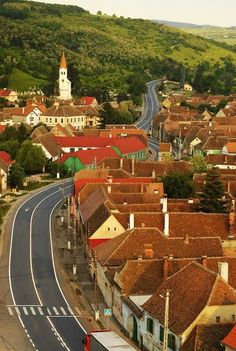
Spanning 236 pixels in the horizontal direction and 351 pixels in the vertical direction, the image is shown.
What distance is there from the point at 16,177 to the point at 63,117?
191 ft

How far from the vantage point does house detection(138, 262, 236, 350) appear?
134 feet

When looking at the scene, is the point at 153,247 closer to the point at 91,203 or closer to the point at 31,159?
the point at 91,203

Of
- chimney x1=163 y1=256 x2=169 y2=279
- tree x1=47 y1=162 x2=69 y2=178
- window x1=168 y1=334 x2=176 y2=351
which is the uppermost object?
chimney x1=163 y1=256 x2=169 y2=279

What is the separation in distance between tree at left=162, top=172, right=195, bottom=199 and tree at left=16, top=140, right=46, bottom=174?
37.0 metres

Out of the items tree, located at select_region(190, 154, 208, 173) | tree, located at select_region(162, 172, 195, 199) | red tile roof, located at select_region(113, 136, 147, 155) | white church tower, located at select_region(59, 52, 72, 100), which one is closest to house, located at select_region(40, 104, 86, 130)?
white church tower, located at select_region(59, 52, 72, 100)

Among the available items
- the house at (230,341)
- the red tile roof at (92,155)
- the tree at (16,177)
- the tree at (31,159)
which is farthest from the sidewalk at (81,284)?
the tree at (31,159)

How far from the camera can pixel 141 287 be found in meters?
48.7

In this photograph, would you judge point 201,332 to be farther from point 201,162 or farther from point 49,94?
point 49,94

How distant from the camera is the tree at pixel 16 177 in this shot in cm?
10394

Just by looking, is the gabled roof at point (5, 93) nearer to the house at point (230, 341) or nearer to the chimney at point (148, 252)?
the chimney at point (148, 252)

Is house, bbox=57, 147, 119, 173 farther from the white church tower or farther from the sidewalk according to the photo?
the white church tower

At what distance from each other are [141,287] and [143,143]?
86.1 metres

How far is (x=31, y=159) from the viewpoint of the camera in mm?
115688

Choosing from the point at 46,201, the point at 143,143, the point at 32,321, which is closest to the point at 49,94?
the point at 143,143
